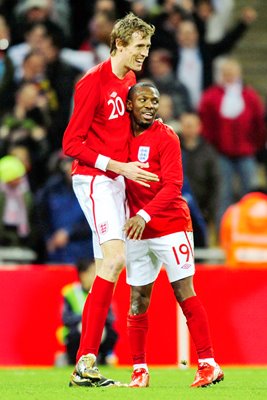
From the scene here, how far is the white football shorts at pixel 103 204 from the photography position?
28.6 feet

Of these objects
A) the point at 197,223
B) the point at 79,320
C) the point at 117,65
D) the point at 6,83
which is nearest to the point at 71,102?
the point at 6,83

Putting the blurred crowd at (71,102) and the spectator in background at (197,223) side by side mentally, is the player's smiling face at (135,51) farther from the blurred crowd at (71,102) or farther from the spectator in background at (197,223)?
the blurred crowd at (71,102)

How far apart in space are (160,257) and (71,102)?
24.5ft

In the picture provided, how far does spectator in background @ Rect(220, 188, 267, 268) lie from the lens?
1383 cm

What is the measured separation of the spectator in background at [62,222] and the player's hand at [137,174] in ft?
17.5

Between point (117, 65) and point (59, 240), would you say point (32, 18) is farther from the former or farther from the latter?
point (117, 65)

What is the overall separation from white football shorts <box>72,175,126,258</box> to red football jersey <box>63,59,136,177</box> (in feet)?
0.23

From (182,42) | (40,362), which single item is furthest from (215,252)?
(182,42)

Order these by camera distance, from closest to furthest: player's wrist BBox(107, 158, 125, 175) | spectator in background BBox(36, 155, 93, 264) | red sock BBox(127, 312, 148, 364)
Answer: player's wrist BBox(107, 158, 125, 175) < red sock BBox(127, 312, 148, 364) < spectator in background BBox(36, 155, 93, 264)

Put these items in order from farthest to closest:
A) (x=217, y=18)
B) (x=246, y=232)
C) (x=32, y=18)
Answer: (x=217, y=18) → (x=32, y=18) → (x=246, y=232)

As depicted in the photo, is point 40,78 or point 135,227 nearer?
point 135,227

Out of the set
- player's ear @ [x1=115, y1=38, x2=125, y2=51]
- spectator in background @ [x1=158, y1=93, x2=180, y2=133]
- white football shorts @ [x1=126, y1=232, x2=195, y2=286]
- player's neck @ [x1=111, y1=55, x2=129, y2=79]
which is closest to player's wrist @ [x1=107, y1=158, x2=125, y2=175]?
white football shorts @ [x1=126, y1=232, x2=195, y2=286]

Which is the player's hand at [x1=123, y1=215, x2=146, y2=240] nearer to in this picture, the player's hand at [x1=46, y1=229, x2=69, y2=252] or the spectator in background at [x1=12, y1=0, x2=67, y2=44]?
the player's hand at [x1=46, y1=229, x2=69, y2=252]

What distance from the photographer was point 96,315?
8.65 meters
